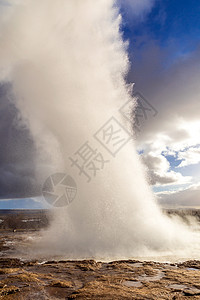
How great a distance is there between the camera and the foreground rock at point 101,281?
27.6 feet

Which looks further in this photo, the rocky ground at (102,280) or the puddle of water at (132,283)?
the puddle of water at (132,283)

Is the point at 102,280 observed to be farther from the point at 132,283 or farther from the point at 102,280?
the point at 132,283

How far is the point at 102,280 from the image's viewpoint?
404 inches

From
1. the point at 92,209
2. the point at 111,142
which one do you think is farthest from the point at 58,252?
the point at 111,142

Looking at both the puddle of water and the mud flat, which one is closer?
the mud flat

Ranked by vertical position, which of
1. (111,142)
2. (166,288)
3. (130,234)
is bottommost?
(166,288)

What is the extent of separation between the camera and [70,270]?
39.9 feet

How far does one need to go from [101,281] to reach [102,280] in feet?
0.55

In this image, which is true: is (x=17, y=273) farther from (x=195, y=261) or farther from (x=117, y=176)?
(x=117, y=176)

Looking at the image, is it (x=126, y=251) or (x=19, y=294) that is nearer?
(x=19, y=294)

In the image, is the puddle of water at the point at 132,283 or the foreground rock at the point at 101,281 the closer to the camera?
the foreground rock at the point at 101,281

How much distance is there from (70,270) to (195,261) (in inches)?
288

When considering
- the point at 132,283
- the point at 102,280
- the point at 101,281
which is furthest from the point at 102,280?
the point at 132,283

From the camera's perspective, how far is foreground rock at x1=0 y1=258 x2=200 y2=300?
331 inches
